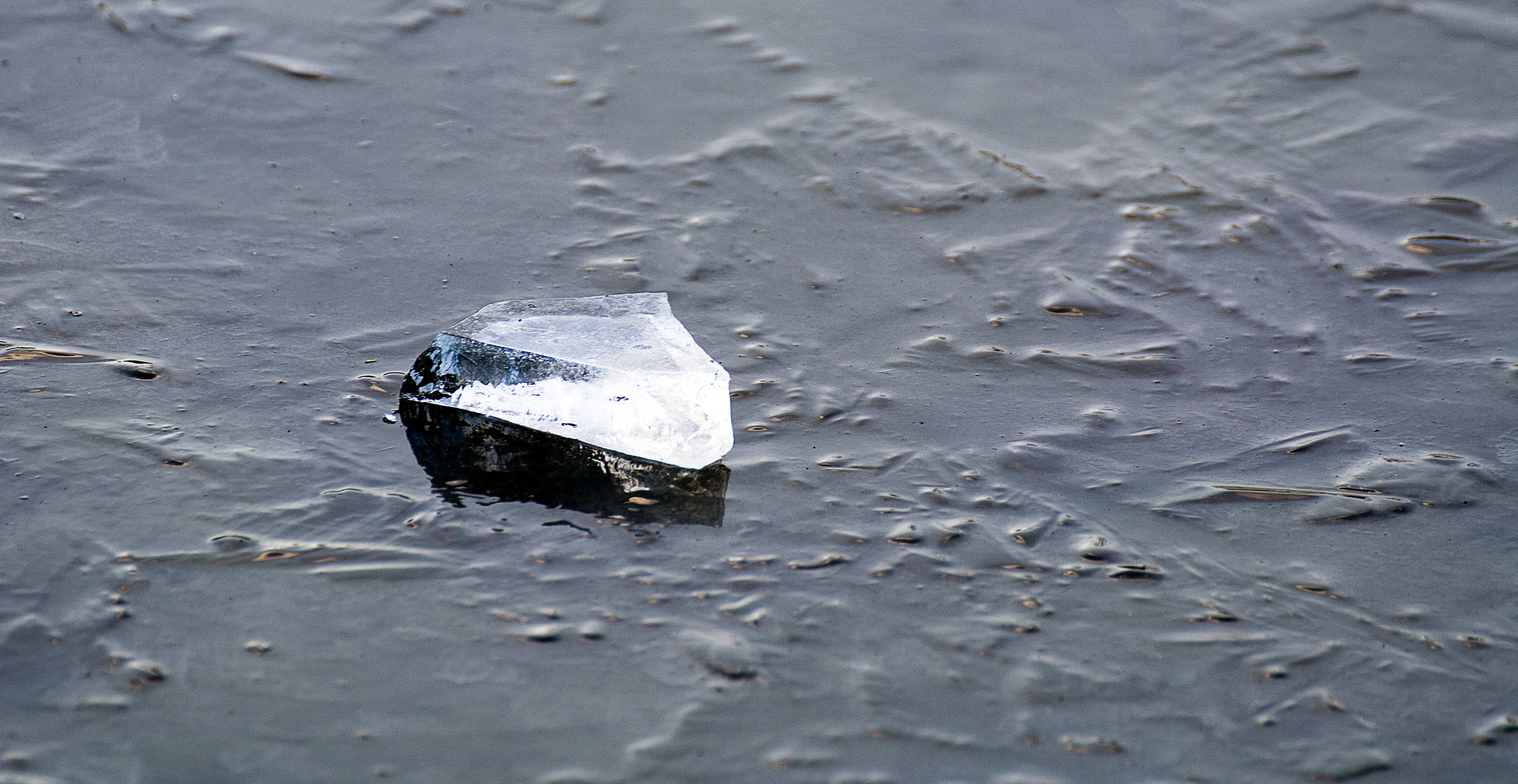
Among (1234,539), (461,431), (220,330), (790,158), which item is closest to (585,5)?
(790,158)

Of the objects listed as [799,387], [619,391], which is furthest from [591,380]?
[799,387]

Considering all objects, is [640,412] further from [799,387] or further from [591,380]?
[799,387]

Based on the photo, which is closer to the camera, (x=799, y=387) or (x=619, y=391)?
(x=619, y=391)

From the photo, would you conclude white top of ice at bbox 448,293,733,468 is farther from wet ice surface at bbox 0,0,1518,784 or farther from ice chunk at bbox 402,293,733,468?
wet ice surface at bbox 0,0,1518,784

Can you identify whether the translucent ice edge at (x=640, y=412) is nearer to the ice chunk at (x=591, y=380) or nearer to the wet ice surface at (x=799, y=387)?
the ice chunk at (x=591, y=380)

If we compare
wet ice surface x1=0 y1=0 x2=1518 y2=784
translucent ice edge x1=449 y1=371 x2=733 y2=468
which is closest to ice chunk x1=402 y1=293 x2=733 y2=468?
translucent ice edge x1=449 y1=371 x2=733 y2=468

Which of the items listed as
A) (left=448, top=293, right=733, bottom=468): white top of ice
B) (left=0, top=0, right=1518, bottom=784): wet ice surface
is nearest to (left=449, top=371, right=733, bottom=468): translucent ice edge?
(left=448, top=293, right=733, bottom=468): white top of ice

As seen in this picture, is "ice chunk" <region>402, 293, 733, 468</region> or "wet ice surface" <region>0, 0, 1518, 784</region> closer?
"wet ice surface" <region>0, 0, 1518, 784</region>
